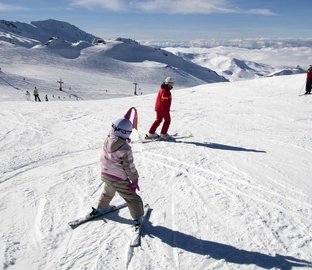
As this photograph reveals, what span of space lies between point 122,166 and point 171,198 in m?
1.81

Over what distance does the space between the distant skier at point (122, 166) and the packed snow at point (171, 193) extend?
563mm

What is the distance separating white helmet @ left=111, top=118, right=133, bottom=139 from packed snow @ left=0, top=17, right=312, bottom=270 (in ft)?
4.93

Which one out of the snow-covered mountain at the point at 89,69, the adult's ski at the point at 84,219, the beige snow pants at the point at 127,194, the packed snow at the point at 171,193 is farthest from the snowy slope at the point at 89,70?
the beige snow pants at the point at 127,194

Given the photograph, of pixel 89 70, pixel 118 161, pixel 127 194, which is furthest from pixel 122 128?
pixel 89 70

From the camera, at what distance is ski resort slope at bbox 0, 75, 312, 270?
4.62 metres

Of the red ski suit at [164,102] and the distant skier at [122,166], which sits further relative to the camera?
the red ski suit at [164,102]

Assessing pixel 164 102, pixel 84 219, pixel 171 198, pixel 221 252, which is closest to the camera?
pixel 221 252

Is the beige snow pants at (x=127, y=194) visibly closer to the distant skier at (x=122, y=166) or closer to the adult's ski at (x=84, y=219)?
the distant skier at (x=122, y=166)

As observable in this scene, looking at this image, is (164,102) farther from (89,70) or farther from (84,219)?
(89,70)

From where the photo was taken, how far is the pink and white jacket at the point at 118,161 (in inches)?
188

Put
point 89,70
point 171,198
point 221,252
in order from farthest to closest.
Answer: point 89,70 → point 171,198 → point 221,252

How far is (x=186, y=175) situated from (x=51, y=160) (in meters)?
3.34

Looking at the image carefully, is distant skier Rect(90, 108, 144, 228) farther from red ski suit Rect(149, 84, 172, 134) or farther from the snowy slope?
the snowy slope

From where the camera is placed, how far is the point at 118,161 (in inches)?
192
